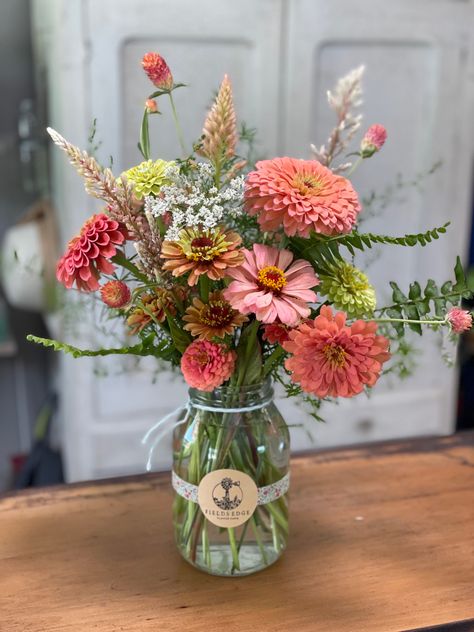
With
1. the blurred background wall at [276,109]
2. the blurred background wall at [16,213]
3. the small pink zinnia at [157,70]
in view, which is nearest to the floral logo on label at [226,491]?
the small pink zinnia at [157,70]

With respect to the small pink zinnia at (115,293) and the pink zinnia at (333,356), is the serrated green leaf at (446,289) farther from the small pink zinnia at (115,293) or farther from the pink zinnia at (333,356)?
the small pink zinnia at (115,293)

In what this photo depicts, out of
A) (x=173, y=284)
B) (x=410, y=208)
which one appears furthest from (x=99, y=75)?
(x=173, y=284)

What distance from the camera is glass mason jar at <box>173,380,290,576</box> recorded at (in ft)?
2.75

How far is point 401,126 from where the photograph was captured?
186 cm

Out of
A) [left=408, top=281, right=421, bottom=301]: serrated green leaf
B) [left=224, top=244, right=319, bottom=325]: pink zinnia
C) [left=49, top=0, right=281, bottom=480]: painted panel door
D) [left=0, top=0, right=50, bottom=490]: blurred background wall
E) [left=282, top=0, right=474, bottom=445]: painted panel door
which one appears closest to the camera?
[left=224, top=244, right=319, bottom=325]: pink zinnia

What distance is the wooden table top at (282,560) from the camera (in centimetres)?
82

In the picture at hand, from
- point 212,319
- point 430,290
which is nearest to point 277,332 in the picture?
point 212,319

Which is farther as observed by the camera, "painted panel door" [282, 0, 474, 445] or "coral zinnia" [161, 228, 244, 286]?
"painted panel door" [282, 0, 474, 445]

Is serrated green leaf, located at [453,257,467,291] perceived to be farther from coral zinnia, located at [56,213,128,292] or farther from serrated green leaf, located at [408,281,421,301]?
coral zinnia, located at [56,213,128,292]

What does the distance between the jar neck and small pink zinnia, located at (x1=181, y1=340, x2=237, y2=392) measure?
50mm

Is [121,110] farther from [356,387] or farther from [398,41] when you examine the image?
[356,387]

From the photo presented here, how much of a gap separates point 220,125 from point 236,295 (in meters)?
0.17

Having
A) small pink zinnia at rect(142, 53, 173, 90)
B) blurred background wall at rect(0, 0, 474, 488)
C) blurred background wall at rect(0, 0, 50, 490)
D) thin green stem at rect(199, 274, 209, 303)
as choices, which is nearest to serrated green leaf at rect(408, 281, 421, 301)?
thin green stem at rect(199, 274, 209, 303)

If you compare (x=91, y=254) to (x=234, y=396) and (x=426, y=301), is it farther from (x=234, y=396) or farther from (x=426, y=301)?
(x=426, y=301)
